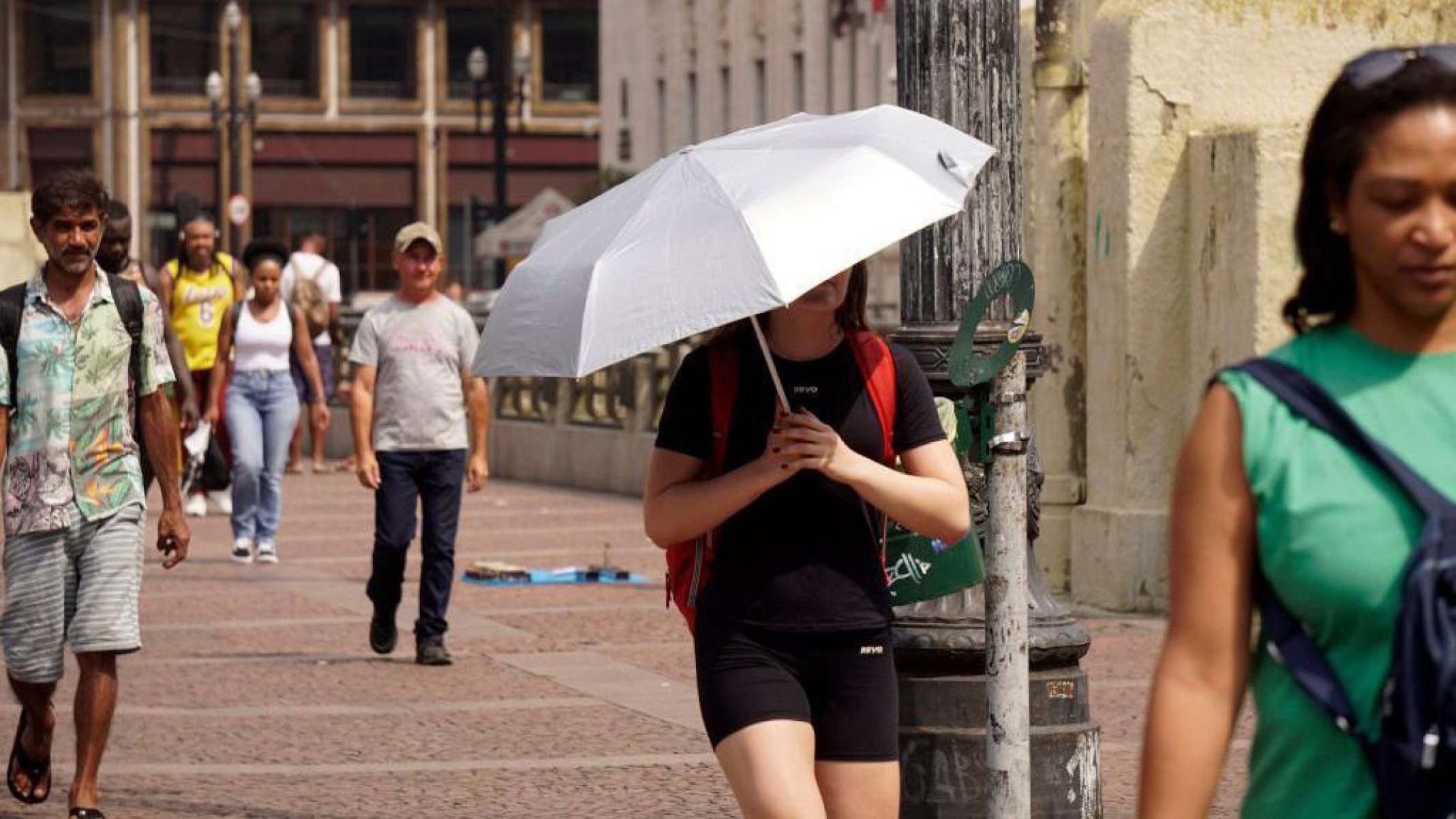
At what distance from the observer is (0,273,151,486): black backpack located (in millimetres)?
8234

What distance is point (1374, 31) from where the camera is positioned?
45.5 feet

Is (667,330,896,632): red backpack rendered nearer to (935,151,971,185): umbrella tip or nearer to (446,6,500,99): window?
(935,151,971,185): umbrella tip

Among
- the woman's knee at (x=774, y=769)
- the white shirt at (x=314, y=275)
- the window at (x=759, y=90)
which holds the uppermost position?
the window at (x=759, y=90)

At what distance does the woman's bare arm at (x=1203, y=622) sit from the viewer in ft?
10.4

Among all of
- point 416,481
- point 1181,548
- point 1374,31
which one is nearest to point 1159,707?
point 1181,548

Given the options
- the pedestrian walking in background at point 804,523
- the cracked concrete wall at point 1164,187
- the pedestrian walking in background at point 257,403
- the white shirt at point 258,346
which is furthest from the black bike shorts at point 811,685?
the white shirt at point 258,346

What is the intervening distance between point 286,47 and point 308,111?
1.99 metres

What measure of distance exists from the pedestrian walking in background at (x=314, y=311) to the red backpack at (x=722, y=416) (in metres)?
17.0

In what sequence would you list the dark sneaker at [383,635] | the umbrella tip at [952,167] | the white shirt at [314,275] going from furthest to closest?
the white shirt at [314,275]
the dark sneaker at [383,635]
the umbrella tip at [952,167]

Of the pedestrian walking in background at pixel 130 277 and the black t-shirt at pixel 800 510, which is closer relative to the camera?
the black t-shirt at pixel 800 510

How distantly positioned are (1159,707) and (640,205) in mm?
2493

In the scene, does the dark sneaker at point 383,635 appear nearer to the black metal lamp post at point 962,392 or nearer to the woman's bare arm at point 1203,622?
the black metal lamp post at point 962,392

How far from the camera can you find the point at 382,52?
81125 millimetres

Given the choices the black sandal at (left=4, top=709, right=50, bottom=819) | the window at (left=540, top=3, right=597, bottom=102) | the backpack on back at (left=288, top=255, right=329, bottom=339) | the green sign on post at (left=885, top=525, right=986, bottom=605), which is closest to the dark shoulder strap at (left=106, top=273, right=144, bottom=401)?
the black sandal at (left=4, top=709, right=50, bottom=819)
